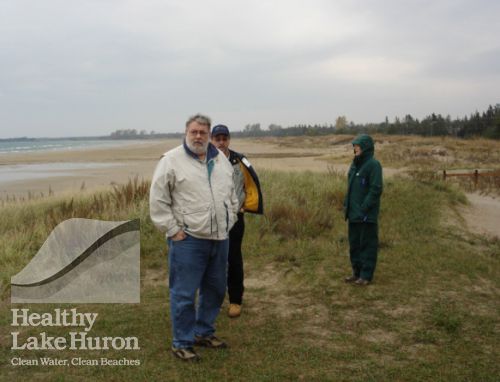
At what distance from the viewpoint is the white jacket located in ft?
11.3

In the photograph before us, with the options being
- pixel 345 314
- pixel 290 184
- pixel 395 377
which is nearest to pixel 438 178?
pixel 290 184

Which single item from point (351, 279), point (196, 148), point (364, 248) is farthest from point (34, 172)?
point (196, 148)

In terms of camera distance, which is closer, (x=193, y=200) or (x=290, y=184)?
(x=193, y=200)

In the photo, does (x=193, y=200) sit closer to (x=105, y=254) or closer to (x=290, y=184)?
(x=105, y=254)

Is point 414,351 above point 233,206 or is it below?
below

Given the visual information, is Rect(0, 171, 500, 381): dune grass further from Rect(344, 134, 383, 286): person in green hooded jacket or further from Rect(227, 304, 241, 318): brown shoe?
Rect(344, 134, 383, 286): person in green hooded jacket

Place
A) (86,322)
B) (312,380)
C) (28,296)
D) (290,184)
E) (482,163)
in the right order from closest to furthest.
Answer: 1. (312,380)
2. (86,322)
3. (28,296)
4. (290,184)
5. (482,163)

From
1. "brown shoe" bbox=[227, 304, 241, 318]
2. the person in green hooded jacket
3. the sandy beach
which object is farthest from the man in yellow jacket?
the sandy beach

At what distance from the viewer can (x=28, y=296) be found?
5398 mm

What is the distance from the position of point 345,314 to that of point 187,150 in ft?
7.96

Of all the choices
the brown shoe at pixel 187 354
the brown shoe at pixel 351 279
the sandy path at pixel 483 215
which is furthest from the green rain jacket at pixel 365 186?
the sandy path at pixel 483 215

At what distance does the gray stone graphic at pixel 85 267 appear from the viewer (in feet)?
17.9

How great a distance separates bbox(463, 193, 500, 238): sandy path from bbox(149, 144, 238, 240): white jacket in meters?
7.31

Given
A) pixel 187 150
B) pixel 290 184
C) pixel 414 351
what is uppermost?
pixel 187 150
